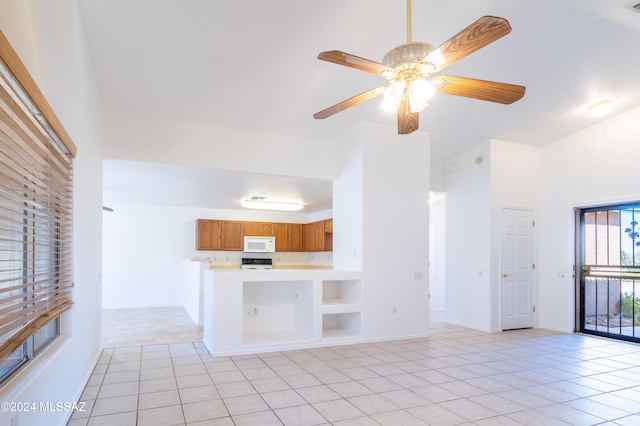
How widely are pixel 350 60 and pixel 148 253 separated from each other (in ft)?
25.7

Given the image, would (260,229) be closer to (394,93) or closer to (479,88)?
(394,93)

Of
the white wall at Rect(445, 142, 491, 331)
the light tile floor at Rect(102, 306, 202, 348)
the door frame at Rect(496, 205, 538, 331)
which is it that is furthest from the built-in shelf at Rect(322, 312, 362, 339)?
the door frame at Rect(496, 205, 538, 331)

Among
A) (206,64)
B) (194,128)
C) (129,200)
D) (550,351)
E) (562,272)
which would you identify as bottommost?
(550,351)

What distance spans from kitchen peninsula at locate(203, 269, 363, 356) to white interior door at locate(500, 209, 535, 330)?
254 centimetres

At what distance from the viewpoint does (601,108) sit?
210 inches

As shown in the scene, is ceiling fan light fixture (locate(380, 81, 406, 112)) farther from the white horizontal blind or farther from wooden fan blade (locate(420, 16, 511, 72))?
the white horizontal blind

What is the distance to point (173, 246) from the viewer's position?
9203 millimetres

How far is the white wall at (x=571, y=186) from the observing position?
18.4ft

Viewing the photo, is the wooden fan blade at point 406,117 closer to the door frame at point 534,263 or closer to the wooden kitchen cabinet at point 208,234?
the door frame at point 534,263

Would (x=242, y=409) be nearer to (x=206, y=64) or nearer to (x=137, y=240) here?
(x=206, y=64)

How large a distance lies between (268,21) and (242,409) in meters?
3.20

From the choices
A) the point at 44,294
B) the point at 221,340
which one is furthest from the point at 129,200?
the point at 44,294

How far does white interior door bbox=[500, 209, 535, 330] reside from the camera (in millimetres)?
6305

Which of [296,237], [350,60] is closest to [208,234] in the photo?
[296,237]
